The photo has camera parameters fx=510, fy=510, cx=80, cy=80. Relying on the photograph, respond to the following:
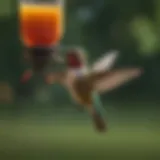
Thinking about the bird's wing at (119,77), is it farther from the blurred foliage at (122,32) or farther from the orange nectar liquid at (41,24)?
the orange nectar liquid at (41,24)

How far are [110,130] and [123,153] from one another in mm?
58

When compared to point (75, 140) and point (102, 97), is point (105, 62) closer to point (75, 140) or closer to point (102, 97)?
point (102, 97)

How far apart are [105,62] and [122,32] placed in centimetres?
7

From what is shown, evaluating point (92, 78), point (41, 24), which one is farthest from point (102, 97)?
point (41, 24)

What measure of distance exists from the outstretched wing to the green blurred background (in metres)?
0.01

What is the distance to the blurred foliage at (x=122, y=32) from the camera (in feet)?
3.51

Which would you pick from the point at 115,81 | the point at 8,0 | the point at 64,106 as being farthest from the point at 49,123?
the point at 8,0

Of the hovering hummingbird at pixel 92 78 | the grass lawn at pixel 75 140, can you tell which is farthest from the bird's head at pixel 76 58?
the grass lawn at pixel 75 140

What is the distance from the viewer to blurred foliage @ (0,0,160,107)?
3.51ft

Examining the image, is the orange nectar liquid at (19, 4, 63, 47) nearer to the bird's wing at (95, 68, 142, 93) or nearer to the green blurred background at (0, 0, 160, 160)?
the green blurred background at (0, 0, 160, 160)

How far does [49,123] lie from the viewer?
109 cm

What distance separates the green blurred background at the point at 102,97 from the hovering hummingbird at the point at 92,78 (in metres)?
0.01

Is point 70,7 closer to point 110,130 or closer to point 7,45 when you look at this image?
point 7,45

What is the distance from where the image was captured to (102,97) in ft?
3.55
